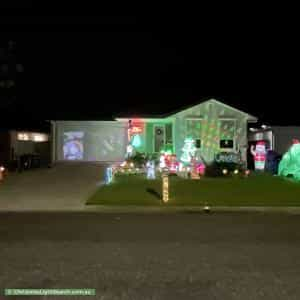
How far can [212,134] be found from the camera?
106ft

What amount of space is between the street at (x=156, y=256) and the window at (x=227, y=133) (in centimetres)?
1844

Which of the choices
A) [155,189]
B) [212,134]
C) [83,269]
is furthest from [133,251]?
[212,134]

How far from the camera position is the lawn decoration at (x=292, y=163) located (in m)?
24.2

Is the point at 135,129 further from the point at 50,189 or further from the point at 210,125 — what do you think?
the point at 50,189

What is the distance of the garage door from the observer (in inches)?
1380

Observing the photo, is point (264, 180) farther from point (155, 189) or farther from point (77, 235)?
point (77, 235)

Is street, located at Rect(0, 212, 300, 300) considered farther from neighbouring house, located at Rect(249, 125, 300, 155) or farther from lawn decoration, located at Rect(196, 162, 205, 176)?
neighbouring house, located at Rect(249, 125, 300, 155)

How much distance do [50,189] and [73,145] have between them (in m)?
14.0

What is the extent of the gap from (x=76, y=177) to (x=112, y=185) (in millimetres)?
4892

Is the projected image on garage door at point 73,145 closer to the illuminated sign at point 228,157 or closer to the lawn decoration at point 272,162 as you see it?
the illuminated sign at point 228,157

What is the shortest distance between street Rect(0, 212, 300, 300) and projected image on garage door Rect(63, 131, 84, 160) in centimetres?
2124

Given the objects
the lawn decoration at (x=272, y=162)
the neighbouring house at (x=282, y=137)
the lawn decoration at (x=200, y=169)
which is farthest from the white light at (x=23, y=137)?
the lawn decoration at (x=272, y=162)

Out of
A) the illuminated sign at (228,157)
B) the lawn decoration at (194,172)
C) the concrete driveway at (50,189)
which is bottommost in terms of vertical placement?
the concrete driveway at (50,189)

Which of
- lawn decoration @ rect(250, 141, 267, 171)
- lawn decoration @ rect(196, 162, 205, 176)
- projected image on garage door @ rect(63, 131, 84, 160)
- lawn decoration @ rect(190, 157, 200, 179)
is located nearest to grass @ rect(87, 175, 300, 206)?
lawn decoration @ rect(190, 157, 200, 179)
